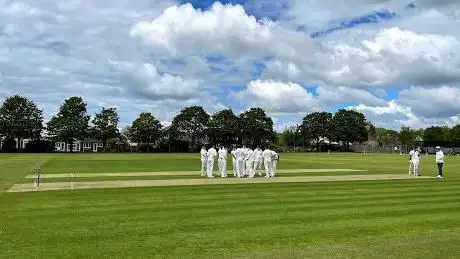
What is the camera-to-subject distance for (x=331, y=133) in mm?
149750

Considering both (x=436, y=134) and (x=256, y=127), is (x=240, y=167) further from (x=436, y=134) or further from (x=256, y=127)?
(x=436, y=134)

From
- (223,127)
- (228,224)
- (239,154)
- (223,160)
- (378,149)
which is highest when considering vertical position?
(223,127)

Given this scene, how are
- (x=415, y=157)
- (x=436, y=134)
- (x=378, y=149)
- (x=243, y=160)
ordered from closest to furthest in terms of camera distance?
(x=243, y=160), (x=415, y=157), (x=378, y=149), (x=436, y=134)

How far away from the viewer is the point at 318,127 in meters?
150

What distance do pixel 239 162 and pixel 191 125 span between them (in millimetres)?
98173

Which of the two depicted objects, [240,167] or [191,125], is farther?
[191,125]

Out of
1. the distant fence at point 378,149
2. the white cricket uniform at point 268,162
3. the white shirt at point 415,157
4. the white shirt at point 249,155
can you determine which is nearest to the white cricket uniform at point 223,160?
the white shirt at point 249,155

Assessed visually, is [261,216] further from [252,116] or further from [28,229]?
[252,116]

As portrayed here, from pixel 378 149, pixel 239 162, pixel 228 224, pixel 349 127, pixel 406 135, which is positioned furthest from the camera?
pixel 406 135

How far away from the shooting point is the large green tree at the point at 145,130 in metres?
128

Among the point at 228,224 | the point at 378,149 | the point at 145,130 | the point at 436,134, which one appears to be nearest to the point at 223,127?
the point at 145,130

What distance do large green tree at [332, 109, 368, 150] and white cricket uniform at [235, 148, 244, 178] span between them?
119 meters

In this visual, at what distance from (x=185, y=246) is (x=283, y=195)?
10.2 metres

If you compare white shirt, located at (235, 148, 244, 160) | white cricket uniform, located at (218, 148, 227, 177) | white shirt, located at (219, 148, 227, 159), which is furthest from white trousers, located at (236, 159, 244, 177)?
white shirt, located at (219, 148, 227, 159)
